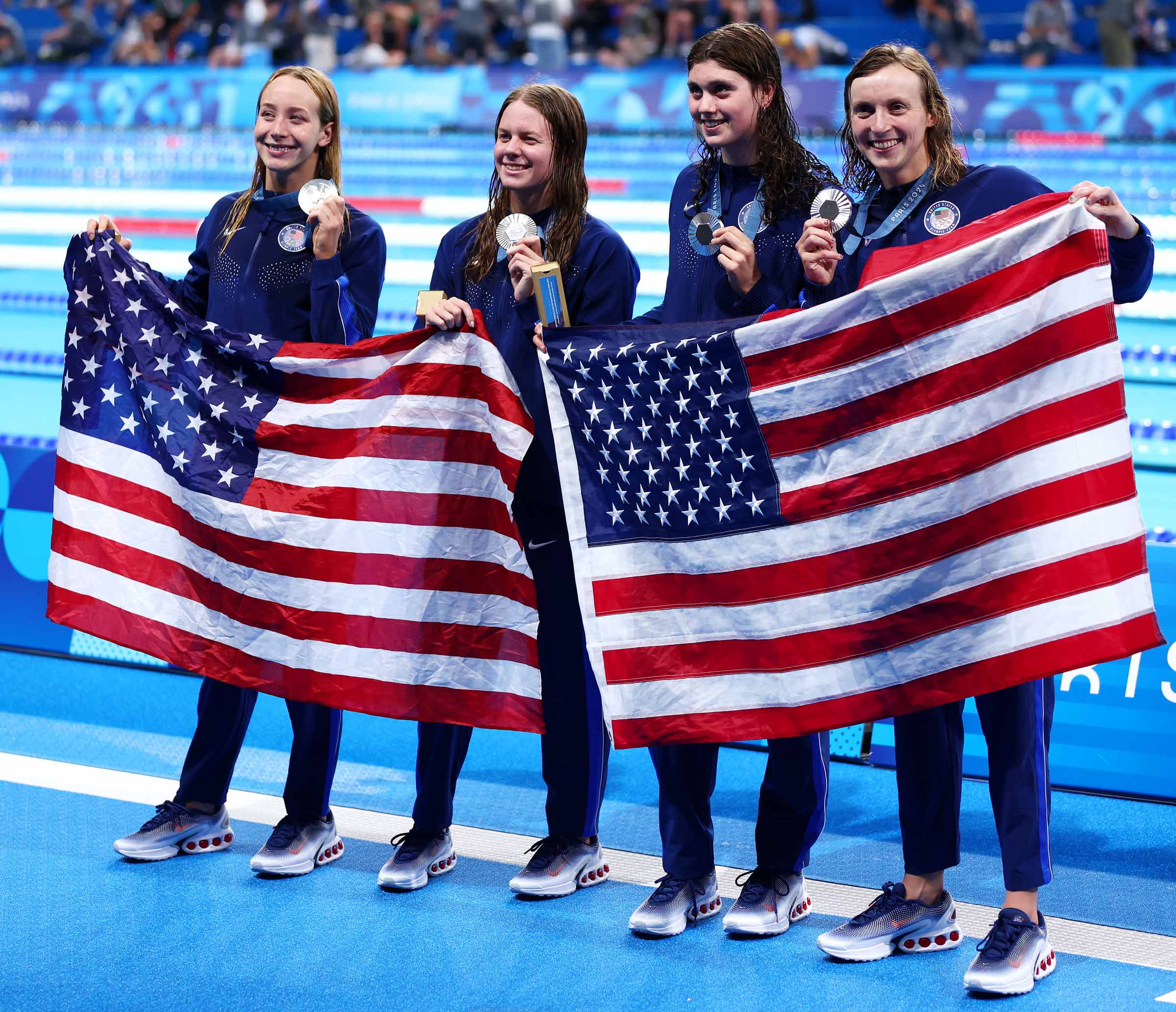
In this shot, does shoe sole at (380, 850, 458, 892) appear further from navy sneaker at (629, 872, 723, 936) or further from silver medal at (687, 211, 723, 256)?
silver medal at (687, 211, 723, 256)

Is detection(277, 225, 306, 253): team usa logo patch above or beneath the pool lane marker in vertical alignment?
above

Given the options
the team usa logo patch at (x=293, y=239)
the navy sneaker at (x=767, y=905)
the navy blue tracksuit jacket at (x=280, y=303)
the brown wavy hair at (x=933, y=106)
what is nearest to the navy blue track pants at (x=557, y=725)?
the navy blue tracksuit jacket at (x=280, y=303)

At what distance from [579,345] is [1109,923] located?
1.76 metres

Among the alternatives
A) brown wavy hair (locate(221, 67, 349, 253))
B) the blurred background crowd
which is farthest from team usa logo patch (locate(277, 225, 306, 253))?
the blurred background crowd

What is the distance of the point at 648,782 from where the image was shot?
4.43 m

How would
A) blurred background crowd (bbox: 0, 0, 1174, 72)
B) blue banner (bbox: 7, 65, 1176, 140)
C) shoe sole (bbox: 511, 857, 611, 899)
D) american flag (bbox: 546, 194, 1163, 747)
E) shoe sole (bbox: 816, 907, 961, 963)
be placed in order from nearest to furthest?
american flag (bbox: 546, 194, 1163, 747)
shoe sole (bbox: 816, 907, 961, 963)
shoe sole (bbox: 511, 857, 611, 899)
blue banner (bbox: 7, 65, 1176, 140)
blurred background crowd (bbox: 0, 0, 1174, 72)

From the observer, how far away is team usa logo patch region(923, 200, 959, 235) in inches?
124

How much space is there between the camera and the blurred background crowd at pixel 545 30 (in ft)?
54.4

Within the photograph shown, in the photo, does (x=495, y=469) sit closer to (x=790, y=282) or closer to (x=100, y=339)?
(x=790, y=282)

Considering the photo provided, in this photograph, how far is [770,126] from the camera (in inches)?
132

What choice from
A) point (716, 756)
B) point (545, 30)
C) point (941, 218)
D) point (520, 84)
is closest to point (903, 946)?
point (716, 756)

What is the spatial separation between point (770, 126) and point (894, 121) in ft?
1.03

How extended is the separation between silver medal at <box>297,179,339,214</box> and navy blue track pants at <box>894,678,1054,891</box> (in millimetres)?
1764

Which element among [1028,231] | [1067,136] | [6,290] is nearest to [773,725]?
[1028,231]
